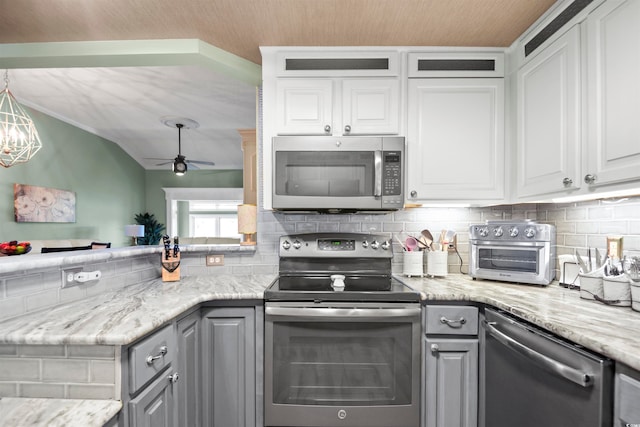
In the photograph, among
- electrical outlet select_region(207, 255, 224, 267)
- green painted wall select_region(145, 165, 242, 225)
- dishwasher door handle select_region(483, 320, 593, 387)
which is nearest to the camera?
dishwasher door handle select_region(483, 320, 593, 387)

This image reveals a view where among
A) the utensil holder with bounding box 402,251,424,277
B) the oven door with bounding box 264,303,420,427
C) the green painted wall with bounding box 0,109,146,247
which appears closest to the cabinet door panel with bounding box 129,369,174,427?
the oven door with bounding box 264,303,420,427

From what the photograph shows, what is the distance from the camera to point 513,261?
5.54 ft

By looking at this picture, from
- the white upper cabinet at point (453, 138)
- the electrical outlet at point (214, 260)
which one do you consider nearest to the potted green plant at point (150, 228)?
the electrical outlet at point (214, 260)

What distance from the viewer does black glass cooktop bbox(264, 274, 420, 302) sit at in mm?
1457

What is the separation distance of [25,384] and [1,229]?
3969 mm

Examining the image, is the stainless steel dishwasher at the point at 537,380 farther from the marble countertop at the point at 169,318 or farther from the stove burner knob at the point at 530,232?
the stove burner knob at the point at 530,232

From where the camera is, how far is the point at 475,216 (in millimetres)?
2072

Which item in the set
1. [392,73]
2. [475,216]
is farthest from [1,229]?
[475,216]

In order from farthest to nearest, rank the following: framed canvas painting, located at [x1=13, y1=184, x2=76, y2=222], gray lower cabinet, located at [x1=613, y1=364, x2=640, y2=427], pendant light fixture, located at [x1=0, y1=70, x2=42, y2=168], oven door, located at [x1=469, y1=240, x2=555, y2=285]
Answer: framed canvas painting, located at [x1=13, y1=184, x2=76, y2=222] < pendant light fixture, located at [x1=0, y1=70, x2=42, y2=168] < oven door, located at [x1=469, y1=240, x2=555, y2=285] < gray lower cabinet, located at [x1=613, y1=364, x2=640, y2=427]

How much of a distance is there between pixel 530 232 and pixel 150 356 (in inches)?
73.4

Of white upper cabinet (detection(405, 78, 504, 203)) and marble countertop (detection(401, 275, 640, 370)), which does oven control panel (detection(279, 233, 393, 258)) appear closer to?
marble countertop (detection(401, 275, 640, 370))

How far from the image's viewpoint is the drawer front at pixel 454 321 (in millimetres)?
1472

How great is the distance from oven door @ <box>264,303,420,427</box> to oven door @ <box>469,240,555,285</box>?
612 mm

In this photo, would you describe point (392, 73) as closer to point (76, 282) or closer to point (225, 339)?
point (225, 339)
